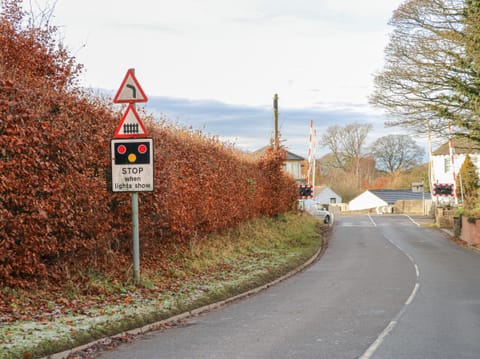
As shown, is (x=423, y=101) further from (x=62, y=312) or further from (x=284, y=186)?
(x=62, y=312)

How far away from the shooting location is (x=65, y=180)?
10492mm

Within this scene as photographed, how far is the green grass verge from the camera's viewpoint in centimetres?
770

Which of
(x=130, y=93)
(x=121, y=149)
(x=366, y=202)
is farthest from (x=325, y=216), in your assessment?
(x=366, y=202)

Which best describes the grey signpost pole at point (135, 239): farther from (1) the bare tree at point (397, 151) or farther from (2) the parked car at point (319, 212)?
(1) the bare tree at point (397, 151)

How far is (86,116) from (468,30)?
17.6 m

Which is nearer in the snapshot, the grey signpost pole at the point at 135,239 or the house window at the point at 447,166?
the grey signpost pole at the point at 135,239

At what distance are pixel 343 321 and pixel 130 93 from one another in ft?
18.8

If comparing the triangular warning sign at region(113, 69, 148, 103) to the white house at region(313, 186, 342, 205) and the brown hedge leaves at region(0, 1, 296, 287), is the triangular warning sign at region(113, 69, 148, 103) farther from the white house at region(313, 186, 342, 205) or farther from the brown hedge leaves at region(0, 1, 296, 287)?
the white house at region(313, 186, 342, 205)

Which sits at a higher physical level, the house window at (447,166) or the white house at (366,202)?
the house window at (447,166)

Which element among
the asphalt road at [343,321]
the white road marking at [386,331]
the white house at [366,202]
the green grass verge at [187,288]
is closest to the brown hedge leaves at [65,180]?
the green grass verge at [187,288]

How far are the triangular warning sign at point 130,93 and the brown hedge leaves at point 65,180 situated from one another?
658 mm

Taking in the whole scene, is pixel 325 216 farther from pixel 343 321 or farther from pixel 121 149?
pixel 343 321

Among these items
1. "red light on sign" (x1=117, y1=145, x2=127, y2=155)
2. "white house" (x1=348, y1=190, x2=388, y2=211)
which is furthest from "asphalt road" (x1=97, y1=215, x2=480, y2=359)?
"white house" (x1=348, y1=190, x2=388, y2=211)

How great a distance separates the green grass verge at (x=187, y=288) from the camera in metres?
7.70
